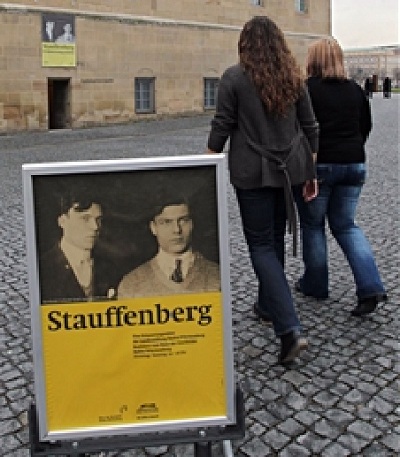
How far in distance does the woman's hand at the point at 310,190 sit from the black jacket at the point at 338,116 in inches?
13.4

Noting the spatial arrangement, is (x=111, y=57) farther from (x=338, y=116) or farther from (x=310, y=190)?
(x=310, y=190)

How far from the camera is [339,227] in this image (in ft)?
15.8

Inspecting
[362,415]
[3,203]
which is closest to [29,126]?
[3,203]

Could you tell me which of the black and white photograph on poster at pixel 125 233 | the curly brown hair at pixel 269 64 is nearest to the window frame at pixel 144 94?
the curly brown hair at pixel 269 64

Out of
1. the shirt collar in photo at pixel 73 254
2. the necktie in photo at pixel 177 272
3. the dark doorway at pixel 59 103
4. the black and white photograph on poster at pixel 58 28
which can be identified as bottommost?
the necktie in photo at pixel 177 272

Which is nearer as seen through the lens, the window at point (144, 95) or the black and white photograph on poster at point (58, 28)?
the black and white photograph on poster at point (58, 28)

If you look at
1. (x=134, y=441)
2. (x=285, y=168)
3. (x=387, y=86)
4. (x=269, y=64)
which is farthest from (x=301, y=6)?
(x=134, y=441)

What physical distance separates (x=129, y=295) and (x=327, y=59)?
2.57m

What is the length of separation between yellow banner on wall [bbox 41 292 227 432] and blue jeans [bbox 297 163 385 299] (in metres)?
2.22

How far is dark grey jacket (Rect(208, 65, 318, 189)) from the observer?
373 cm

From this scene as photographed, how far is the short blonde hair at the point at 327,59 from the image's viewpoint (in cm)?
449

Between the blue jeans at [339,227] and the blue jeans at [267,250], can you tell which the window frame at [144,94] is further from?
the blue jeans at [267,250]

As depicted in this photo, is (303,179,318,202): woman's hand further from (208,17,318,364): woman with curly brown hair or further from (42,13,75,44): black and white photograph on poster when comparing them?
(42,13,75,44): black and white photograph on poster

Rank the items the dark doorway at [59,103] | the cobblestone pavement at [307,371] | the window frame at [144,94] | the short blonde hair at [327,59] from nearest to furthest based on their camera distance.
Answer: the cobblestone pavement at [307,371]
the short blonde hair at [327,59]
the dark doorway at [59,103]
the window frame at [144,94]
